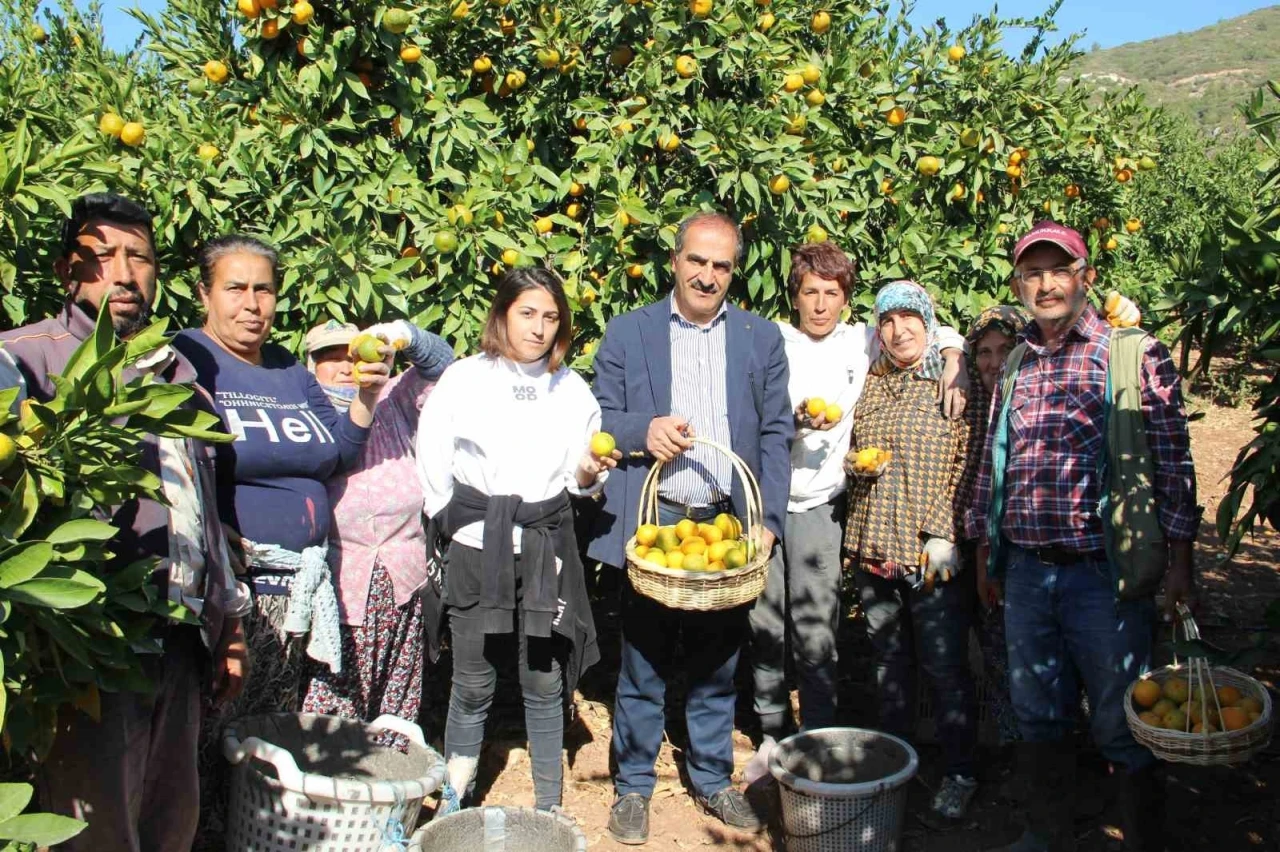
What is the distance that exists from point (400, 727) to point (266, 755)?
0.60m

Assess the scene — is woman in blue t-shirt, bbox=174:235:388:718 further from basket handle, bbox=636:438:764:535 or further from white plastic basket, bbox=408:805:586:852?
basket handle, bbox=636:438:764:535

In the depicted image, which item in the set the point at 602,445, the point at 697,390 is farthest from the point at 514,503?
the point at 697,390

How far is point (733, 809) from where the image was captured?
3.94 m

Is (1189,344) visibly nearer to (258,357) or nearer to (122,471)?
(122,471)

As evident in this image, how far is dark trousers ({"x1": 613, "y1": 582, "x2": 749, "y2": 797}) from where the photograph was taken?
3824 mm

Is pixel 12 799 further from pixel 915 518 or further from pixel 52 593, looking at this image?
pixel 915 518

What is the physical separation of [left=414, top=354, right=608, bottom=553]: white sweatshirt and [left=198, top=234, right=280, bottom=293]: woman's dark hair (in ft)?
2.18

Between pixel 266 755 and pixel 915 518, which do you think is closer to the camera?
pixel 266 755

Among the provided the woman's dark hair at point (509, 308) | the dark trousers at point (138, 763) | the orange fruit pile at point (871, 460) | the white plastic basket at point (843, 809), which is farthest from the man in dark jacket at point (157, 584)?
the orange fruit pile at point (871, 460)

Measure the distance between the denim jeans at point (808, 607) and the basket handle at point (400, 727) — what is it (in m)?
1.26

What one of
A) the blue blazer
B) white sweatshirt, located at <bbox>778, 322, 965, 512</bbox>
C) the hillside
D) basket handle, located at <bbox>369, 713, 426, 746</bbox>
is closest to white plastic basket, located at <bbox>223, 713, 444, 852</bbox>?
basket handle, located at <bbox>369, 713, 426, 746</bbox>

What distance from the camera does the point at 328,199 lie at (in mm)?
4062

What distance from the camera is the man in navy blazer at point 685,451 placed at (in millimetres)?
3758

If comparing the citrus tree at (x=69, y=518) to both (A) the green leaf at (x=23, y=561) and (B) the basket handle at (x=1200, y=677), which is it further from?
(B) the basket handle at (x=1200, y=677)
